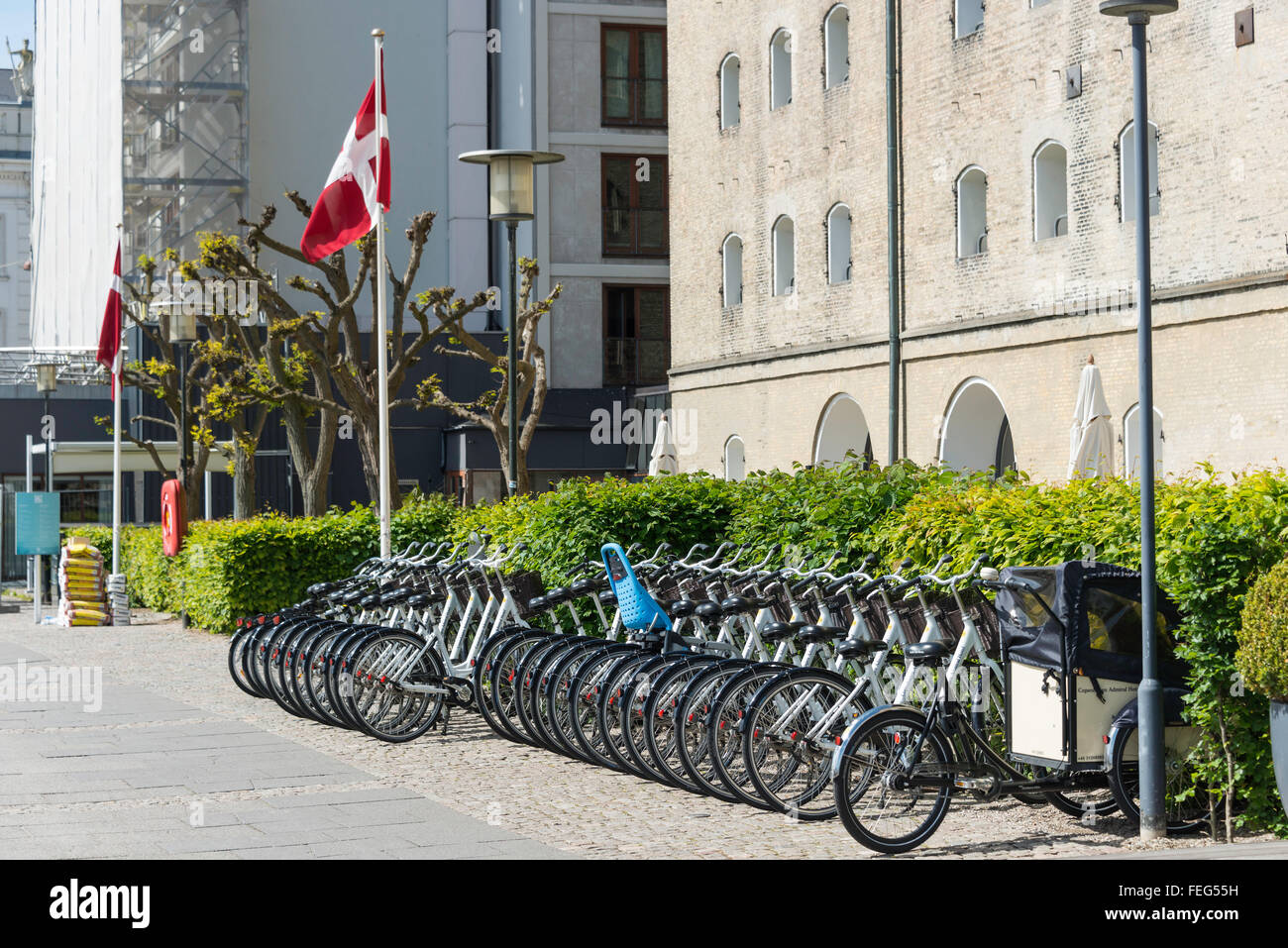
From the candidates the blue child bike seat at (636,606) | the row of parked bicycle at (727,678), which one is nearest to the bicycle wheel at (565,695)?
the row of parked bicycle at (727,678)

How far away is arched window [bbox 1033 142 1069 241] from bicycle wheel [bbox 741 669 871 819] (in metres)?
17.9

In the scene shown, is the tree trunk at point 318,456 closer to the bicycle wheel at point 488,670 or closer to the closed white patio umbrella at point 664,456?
the closed white patio umbrella at point 664,456

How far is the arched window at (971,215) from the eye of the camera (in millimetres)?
28016

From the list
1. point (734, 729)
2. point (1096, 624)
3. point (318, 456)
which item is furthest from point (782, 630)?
point (318, 456)

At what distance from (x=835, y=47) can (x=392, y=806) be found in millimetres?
24120

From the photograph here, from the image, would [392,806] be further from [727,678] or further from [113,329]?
[113,329]

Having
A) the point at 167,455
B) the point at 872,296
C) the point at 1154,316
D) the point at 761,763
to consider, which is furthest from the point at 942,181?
the point at 761,763

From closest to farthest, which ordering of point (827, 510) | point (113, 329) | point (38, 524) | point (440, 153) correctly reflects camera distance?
point (827, 510), point (113, 329), point (38, 524), point (440, 153)

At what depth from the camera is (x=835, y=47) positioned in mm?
31578

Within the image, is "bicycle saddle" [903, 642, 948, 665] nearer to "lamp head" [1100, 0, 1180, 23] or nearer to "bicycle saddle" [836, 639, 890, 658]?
"bicycle saddle" [836, 639, 890, 658]

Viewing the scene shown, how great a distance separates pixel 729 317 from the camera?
35.3 m

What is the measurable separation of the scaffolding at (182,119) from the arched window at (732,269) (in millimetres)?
14860
